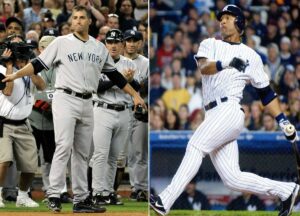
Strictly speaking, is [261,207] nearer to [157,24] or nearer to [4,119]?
[4,119]

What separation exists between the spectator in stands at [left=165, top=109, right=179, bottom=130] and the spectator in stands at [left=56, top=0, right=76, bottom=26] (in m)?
2.42

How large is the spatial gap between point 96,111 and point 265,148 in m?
3.33

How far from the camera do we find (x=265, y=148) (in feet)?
37.8

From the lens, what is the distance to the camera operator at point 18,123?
27.7 feet

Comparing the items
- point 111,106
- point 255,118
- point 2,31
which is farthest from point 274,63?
point 111,106

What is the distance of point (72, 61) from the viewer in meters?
7.49

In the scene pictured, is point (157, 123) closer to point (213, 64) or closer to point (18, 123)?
point (18, 123)

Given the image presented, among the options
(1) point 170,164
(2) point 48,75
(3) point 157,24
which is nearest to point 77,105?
(2) point 48,75

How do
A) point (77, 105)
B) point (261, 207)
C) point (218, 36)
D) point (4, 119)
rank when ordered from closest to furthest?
point (77, 105), point (4, 119), point (261, 207), point (218, 36)

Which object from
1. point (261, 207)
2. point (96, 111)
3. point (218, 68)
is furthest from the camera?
point (261, 207)

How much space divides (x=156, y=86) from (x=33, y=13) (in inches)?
130

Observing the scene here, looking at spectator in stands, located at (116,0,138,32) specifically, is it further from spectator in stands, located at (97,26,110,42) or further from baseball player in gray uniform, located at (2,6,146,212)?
baseball player in gray uniform, located at (2,6,146,212)

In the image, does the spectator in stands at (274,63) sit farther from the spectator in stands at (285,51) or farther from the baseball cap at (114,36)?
the baseball cap at (114,36)

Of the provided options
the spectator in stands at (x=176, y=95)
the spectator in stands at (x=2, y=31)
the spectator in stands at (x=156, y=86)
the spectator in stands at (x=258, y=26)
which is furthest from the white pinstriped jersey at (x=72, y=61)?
the spectator in stands at (x=258, y=26)
